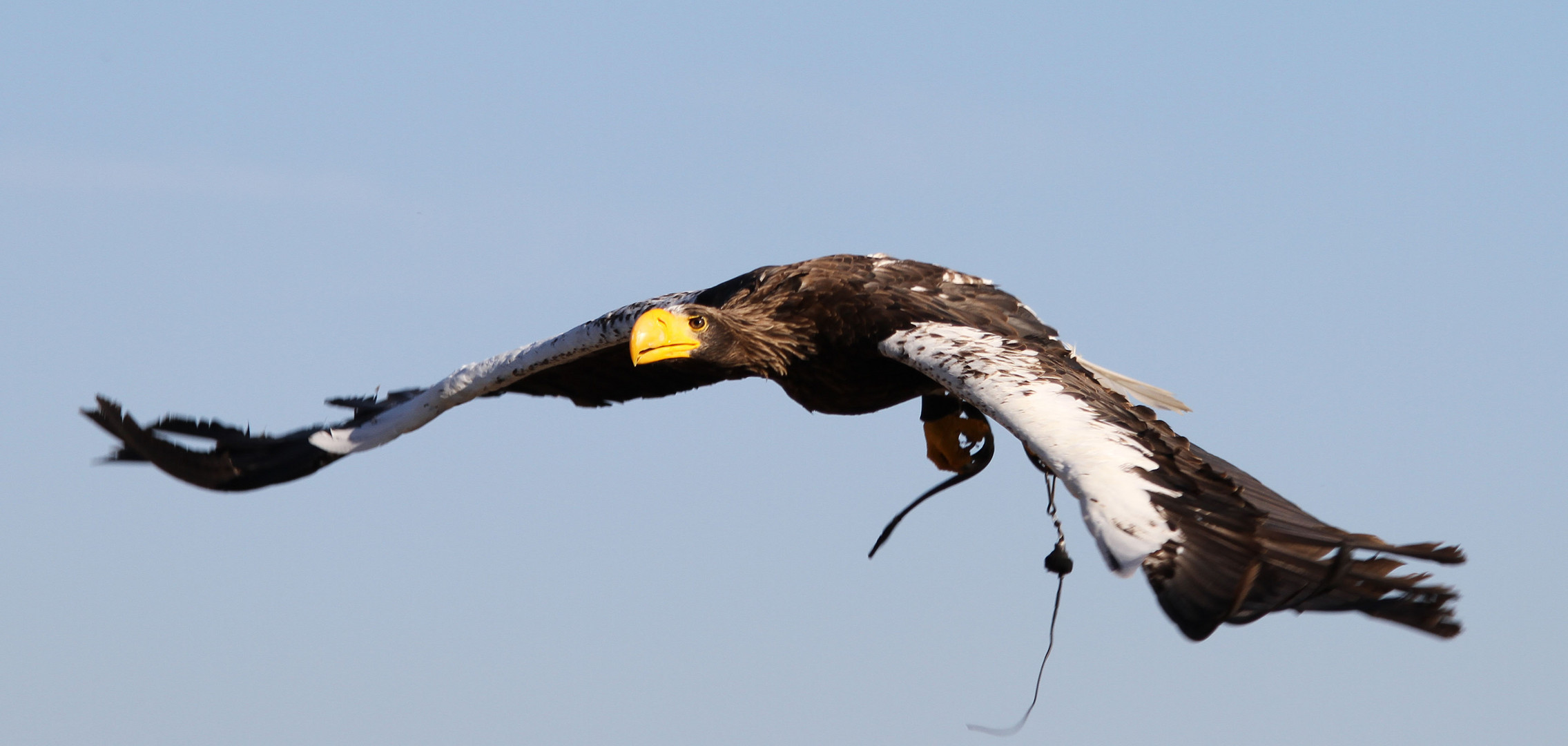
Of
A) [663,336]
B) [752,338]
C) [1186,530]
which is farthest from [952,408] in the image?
[1186,530]

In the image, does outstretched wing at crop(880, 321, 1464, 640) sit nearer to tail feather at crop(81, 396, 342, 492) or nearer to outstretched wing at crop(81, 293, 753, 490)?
outstretched wing at crop(81, 293, 753, 490)

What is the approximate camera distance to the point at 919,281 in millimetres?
7273

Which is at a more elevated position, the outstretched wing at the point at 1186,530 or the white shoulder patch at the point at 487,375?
the white shoulder patch at the point at 487,375

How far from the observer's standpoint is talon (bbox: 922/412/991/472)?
25.8 feet

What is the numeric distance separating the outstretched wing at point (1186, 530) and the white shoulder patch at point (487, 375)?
241cm

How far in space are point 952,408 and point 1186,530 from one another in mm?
2981

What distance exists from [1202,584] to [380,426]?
510 cm

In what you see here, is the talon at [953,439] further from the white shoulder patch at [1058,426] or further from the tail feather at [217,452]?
the tail feather at [217,452]

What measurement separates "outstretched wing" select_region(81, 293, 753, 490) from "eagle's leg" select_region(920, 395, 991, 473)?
1.18m

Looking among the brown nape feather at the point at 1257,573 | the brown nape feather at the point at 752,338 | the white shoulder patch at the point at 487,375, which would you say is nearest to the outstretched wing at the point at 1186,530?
the brown nape feather at the point at 1257,573

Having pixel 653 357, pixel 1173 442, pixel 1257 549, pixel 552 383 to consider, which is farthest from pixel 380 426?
pixel 1257 549

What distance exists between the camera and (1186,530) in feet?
16.1

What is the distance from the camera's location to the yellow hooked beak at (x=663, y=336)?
6723 mm

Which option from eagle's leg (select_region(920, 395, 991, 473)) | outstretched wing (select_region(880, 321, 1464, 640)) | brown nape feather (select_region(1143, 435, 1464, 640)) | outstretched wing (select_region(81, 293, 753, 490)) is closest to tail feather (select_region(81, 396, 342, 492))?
outstretched wing (select_region(81, 293, 753, 490))
